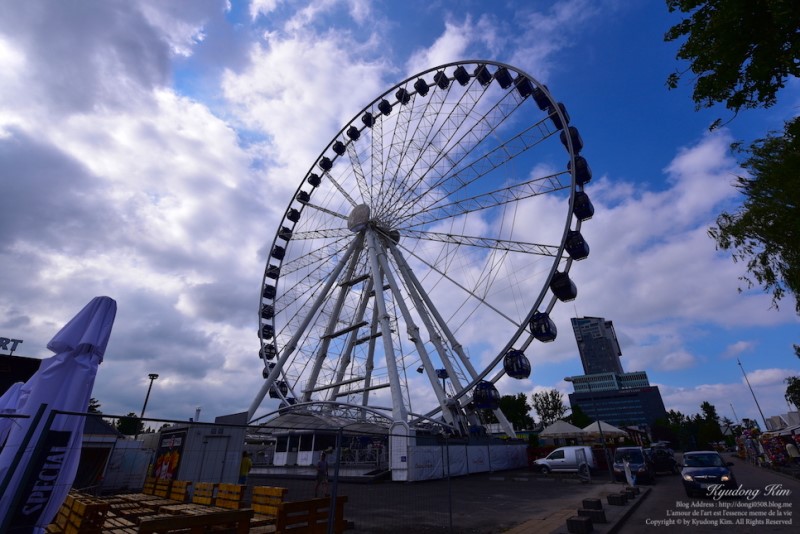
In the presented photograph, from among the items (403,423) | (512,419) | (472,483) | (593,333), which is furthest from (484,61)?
(593,333)

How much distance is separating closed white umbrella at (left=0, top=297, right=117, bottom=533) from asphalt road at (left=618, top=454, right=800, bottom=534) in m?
10.5

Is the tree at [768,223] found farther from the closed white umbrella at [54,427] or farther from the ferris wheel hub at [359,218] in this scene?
the ferris wheel hub at [359,218]

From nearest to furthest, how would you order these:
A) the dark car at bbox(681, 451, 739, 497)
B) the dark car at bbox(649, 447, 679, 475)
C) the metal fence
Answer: the metal fence < the dark car at bbox(681, 451, 739, 497) < the dark car at bbox(649, 447, 679, 475)

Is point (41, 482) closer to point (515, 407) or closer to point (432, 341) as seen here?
point (432, 341)

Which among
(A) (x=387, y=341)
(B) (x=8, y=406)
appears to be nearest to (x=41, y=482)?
(B) (x=8, y=406)

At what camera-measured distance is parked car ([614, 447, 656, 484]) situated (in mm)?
17781

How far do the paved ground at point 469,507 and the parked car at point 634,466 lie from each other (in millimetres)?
1472

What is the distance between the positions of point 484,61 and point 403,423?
21.9 metres

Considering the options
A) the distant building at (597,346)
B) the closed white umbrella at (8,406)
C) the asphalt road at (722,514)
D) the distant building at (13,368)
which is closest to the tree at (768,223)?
the asphalt road at (722,514)

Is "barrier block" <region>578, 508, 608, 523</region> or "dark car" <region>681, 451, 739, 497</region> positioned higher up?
"dark car" <region>681, 451, 739, 497</region>

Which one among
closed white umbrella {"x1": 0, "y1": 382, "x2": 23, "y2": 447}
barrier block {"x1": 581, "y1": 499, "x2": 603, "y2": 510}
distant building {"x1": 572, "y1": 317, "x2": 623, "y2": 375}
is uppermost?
distant building {"x1": 572, "y1": 317, "x2": 623, "y2": 375}

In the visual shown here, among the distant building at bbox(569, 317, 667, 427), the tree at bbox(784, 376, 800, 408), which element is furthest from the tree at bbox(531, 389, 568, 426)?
the distant building at bbox(569, 317, 667, 427)

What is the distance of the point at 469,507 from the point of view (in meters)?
11.7

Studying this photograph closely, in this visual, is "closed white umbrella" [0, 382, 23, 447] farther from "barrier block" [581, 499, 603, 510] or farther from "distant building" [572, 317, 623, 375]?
"distant building" [572, 317, 623, 375]
